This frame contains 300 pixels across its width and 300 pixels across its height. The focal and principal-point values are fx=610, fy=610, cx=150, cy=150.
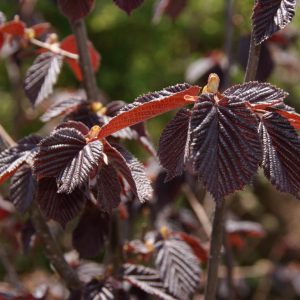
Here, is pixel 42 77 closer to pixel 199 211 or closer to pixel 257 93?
pixel 257 93

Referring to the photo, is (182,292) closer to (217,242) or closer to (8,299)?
(217,242)

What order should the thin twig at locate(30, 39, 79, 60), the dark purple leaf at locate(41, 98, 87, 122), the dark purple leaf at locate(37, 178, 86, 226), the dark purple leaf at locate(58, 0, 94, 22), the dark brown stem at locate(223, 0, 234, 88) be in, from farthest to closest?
the dark brown stem at locate(223, 0, 234, 88) → the thin twig at locate(30, 39, 79, 60) → the dark purple leaf at locate(41, 98, 87, 122) → the dark purple leaf at locate(58, 0, 94, 22) → the dark purple leaf at locate(37, 178, 86, 226)

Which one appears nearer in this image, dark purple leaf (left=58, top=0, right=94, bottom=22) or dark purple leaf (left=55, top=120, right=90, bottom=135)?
dark purple leaf (left=55, top=120, right=90, bottom=135)

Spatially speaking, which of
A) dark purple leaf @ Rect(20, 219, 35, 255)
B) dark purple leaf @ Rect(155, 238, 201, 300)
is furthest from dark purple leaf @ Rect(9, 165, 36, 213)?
dark purple leaf @ Rect(155, 238, 201, 300)

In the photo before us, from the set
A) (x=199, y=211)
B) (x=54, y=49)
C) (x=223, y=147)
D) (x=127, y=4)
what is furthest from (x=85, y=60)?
(x=199, y=211)

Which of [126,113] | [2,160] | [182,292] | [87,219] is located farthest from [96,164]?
[182,292]

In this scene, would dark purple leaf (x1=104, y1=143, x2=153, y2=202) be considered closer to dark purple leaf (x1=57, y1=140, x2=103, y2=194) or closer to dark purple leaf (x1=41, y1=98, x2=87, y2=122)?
dark purple leaf (x1=57, y1=140, x2=103, y2=194)
